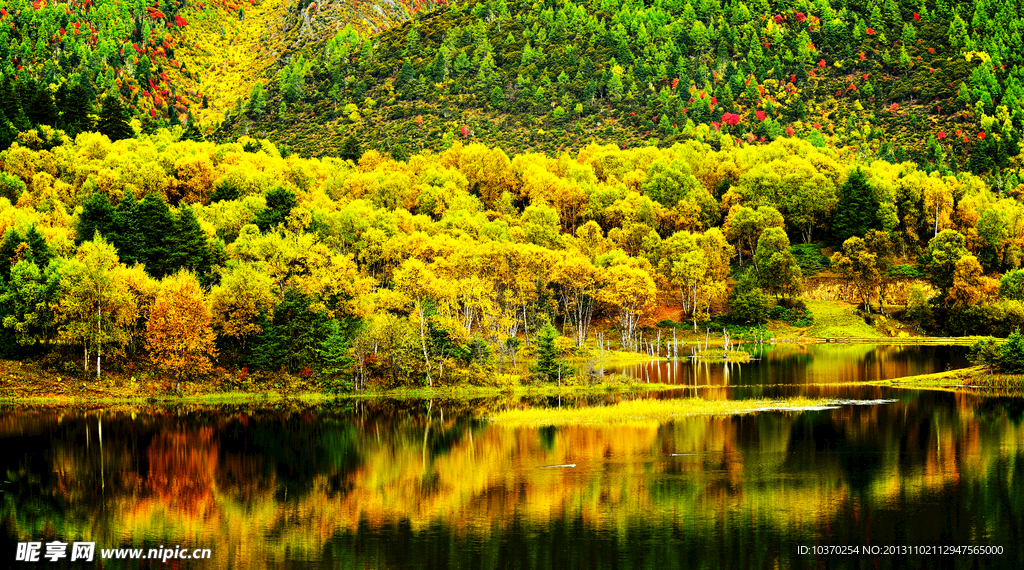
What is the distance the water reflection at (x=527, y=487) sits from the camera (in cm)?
4022

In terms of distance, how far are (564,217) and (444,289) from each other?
74.3m

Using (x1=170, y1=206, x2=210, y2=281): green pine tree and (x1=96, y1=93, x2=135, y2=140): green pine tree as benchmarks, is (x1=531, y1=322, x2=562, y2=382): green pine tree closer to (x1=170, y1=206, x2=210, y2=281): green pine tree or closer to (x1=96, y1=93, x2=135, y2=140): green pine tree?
(x1=170, y1=206, x2=210, y2=281): green pine tree

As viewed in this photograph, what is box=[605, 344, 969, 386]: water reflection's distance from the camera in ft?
303

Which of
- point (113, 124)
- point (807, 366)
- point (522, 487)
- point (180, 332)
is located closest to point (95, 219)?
point (180, 332)

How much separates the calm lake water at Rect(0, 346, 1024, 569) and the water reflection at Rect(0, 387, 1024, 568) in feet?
0.52

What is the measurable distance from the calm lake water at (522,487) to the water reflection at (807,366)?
48.0 feet

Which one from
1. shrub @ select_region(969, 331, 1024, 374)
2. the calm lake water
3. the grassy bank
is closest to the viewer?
the calm lake water

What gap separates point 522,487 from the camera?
50.5 metres

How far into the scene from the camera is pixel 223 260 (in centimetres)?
11162

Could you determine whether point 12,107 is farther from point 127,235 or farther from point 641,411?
point 641,411

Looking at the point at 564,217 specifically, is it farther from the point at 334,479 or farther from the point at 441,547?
the point at 441,547

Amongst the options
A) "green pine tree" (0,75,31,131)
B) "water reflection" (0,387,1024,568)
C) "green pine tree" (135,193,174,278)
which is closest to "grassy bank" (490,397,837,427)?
"water reflection" (0,387,1024,568)

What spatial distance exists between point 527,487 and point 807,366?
197 feet

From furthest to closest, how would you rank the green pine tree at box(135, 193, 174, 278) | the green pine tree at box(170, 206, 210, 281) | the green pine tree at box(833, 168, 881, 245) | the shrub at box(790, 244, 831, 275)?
1. the green pine tree at box(833, 168, 881, 245)
2. the shrub at box(790, 244, 831, 275)
3. the green pine tree at box(170, 206, 210, 281)
4. the green pine tree at box(135, 193, 174, 278)
